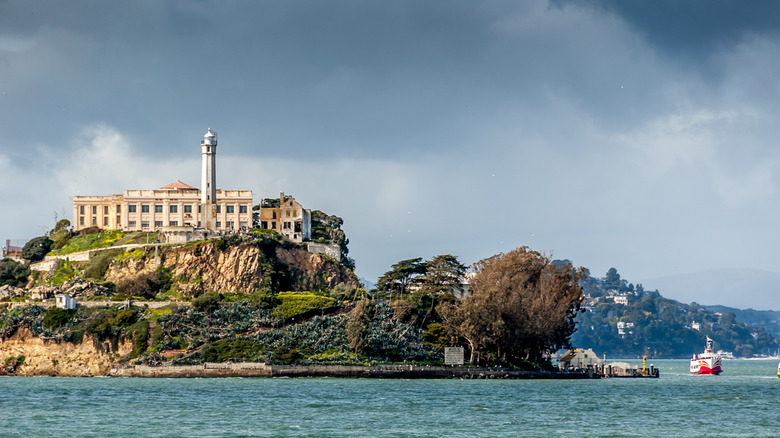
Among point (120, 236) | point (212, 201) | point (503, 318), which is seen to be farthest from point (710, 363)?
point (120, 236)

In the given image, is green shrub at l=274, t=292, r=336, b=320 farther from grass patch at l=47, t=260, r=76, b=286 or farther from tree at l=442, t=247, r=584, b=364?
grass patch at l=47, t=260, r=76, b=286

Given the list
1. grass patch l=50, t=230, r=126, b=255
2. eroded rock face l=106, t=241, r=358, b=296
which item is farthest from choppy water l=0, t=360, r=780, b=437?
grass patch l=50, t=230, r=126, b=255

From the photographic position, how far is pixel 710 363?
149m

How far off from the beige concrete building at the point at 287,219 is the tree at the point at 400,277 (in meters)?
19.0

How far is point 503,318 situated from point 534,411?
36.3 meters

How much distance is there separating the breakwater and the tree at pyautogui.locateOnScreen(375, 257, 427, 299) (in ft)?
68.0

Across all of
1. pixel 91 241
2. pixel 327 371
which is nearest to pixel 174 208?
pixel 91 241

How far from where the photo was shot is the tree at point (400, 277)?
415 ft

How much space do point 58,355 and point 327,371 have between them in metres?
32.4

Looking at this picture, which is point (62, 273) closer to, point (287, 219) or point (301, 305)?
point (287, 219)

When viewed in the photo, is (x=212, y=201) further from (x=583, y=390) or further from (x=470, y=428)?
(x=470, y=428)

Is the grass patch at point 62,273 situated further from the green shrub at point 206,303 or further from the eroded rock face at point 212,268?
the green shrub at point 206,303

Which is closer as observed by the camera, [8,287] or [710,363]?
[8,287]

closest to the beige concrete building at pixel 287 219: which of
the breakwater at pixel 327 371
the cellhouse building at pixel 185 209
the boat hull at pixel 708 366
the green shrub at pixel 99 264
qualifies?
the cellhouse building at pixel 185 209
